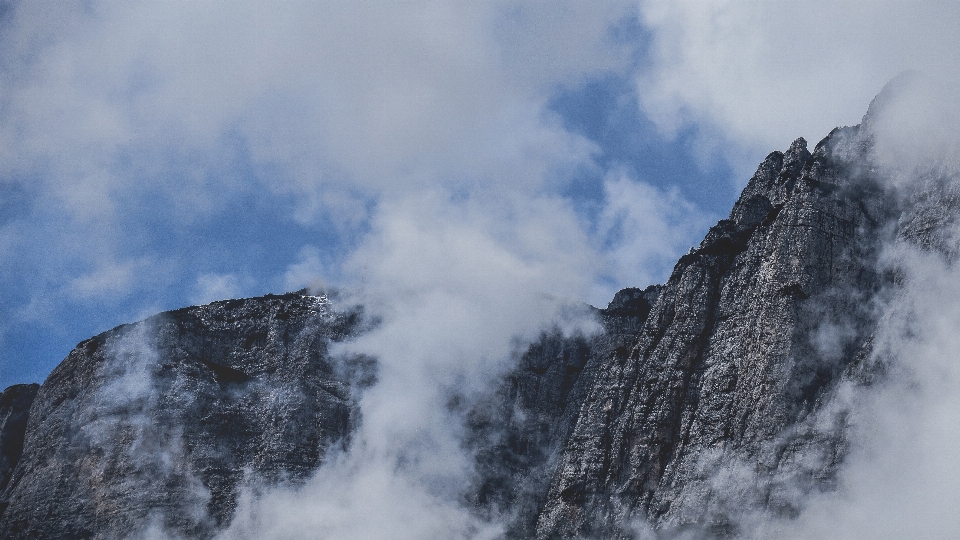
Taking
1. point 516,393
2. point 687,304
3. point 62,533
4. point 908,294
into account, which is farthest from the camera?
point 516,393

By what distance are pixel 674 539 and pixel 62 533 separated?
1799 inches

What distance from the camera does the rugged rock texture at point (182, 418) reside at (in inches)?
3177

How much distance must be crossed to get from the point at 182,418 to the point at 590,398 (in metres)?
31.4

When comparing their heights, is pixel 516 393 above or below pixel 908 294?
above

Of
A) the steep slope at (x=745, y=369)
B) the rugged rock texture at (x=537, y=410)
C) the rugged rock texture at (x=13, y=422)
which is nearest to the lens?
the steep slope at (x=745, y=369)

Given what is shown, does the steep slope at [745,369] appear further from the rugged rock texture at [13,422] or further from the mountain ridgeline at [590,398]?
the rugged rock texture at [13,422]

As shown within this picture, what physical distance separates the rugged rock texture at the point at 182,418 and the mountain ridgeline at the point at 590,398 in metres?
0.15

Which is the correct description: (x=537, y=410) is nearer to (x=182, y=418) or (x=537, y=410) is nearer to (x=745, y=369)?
(x=745, y=369)

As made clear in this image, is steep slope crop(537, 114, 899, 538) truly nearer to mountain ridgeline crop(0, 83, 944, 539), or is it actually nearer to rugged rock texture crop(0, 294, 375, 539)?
mountain ridgeline crop(0, 83, 944, 539)

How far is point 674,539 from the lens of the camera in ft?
205

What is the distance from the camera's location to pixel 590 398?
77.7m

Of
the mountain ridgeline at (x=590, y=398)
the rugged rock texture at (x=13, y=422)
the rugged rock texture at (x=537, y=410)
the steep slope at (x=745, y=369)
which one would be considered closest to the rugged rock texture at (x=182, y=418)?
the mountain ridgeline at (x=590, y=398)

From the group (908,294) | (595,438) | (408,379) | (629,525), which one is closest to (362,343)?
(408,379)

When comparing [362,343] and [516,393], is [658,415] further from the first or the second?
[362,343]
